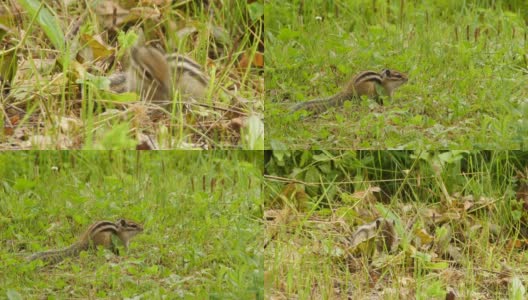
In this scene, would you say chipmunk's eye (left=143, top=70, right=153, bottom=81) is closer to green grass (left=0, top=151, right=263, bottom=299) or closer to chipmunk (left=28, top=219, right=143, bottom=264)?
green grass (left=0, top=151, right=263, bottom=299)

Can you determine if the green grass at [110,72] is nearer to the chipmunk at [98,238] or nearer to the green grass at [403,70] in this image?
the green grass at [403,70]

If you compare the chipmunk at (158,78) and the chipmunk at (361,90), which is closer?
the chipmunk at (158,78)

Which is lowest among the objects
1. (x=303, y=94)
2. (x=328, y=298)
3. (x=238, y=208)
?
(x=328, y=298)

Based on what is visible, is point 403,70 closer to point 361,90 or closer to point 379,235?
point 361,90

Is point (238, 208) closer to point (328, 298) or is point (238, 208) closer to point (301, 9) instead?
point (328, 298)

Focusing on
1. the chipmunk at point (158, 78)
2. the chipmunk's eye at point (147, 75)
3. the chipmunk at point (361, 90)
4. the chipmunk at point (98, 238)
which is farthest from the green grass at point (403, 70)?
the chipmunk at point (98, 238)

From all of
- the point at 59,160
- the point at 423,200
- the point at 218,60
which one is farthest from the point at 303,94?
the point at 59,160

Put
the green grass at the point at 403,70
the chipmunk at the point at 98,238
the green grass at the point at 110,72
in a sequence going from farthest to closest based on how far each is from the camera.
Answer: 1. the green grass at the point at 403,70
2. the chipmunk at the point at 98,238
3. the green grass at the point at 110,72

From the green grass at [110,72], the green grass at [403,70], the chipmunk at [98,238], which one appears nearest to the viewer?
the green grass at [110,72]
